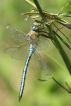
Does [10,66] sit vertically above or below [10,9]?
below

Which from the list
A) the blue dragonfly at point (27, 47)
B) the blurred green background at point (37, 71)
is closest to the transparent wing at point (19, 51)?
the blue dragonfly at point (27, 47)

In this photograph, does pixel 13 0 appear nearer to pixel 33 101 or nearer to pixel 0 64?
pixel 0 64

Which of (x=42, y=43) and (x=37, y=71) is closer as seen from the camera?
(x=42, y=43)

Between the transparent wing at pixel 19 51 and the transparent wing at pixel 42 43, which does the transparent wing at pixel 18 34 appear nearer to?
the transparent wing at pixel 19 51

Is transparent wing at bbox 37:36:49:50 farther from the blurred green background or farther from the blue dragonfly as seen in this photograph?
the blurred green background

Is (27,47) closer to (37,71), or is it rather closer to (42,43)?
(42,43)

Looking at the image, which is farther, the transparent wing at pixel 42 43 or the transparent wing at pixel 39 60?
the transparent wing at pixel 39 60

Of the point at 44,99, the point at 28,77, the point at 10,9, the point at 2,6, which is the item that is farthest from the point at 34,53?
the point at 28,77

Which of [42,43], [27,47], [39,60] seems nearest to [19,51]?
[27,47]
